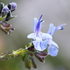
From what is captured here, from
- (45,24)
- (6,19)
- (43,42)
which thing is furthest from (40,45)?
(45,24)

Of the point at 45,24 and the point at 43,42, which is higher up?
the point at 43,42

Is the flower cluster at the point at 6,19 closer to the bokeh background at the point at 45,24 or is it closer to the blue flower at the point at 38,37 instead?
the blue flower at the point at 38,37

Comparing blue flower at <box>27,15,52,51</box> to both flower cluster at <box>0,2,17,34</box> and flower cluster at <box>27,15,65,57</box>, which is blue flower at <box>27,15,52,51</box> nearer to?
flower cluster at <box>27,15,65,57</box>

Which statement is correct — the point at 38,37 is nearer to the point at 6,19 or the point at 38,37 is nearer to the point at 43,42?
the point at 43,42

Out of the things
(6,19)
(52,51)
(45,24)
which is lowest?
(45,24)

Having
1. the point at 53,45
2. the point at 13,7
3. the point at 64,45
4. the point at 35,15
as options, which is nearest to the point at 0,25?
the point at 13,7

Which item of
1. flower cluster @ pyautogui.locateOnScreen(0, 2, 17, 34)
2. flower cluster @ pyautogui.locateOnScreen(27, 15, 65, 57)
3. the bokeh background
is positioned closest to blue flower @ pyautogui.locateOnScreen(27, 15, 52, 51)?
flower cluster @ pyautogui.locateOnScreen(27, 15, 65, 57)

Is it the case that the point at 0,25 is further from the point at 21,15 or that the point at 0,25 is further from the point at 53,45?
the point at 21,15

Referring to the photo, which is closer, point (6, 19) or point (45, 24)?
point (6, 19)
